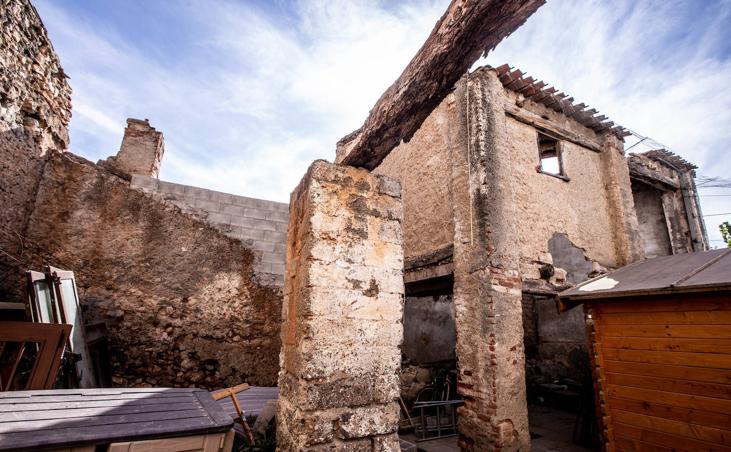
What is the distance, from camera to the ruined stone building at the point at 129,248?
4.34 metres

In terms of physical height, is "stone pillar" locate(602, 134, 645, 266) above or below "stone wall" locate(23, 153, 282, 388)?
above

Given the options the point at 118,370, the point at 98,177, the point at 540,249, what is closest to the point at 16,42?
the point at 98,177

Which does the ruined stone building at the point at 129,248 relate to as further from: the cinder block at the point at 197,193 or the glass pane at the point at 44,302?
the glass pane at the point at 44,302

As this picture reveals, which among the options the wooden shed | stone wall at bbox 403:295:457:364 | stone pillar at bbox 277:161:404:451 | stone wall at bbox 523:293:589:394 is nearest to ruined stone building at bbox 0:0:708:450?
stone pillar at bbox 277:161:404:451

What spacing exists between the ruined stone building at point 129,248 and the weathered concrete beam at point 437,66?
3733mm

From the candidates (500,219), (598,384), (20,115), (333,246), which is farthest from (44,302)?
(598,384)

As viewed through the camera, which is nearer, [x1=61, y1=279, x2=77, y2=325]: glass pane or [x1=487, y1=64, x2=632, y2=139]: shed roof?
[x1=61, y1=279, x2=77, y2=325]: glass pane

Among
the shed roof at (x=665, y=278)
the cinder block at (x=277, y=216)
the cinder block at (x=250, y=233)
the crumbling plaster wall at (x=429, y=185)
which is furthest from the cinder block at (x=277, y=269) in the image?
the shed roof at (x=665, y=278)

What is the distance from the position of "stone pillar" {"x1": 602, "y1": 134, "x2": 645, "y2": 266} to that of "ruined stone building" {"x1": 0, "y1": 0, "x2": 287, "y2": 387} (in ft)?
21.9

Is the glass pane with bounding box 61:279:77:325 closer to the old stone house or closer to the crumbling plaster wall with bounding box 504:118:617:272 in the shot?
the old stone house

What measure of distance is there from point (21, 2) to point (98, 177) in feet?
7.43

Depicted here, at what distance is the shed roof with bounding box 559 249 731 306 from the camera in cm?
386

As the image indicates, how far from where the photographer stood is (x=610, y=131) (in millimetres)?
7309

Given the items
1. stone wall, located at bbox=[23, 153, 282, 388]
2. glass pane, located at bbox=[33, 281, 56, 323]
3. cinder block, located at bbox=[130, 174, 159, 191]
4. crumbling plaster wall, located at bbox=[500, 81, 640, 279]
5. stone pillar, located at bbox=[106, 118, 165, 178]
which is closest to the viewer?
glass pane, located at bbox=[33, 281, 56, 323]
